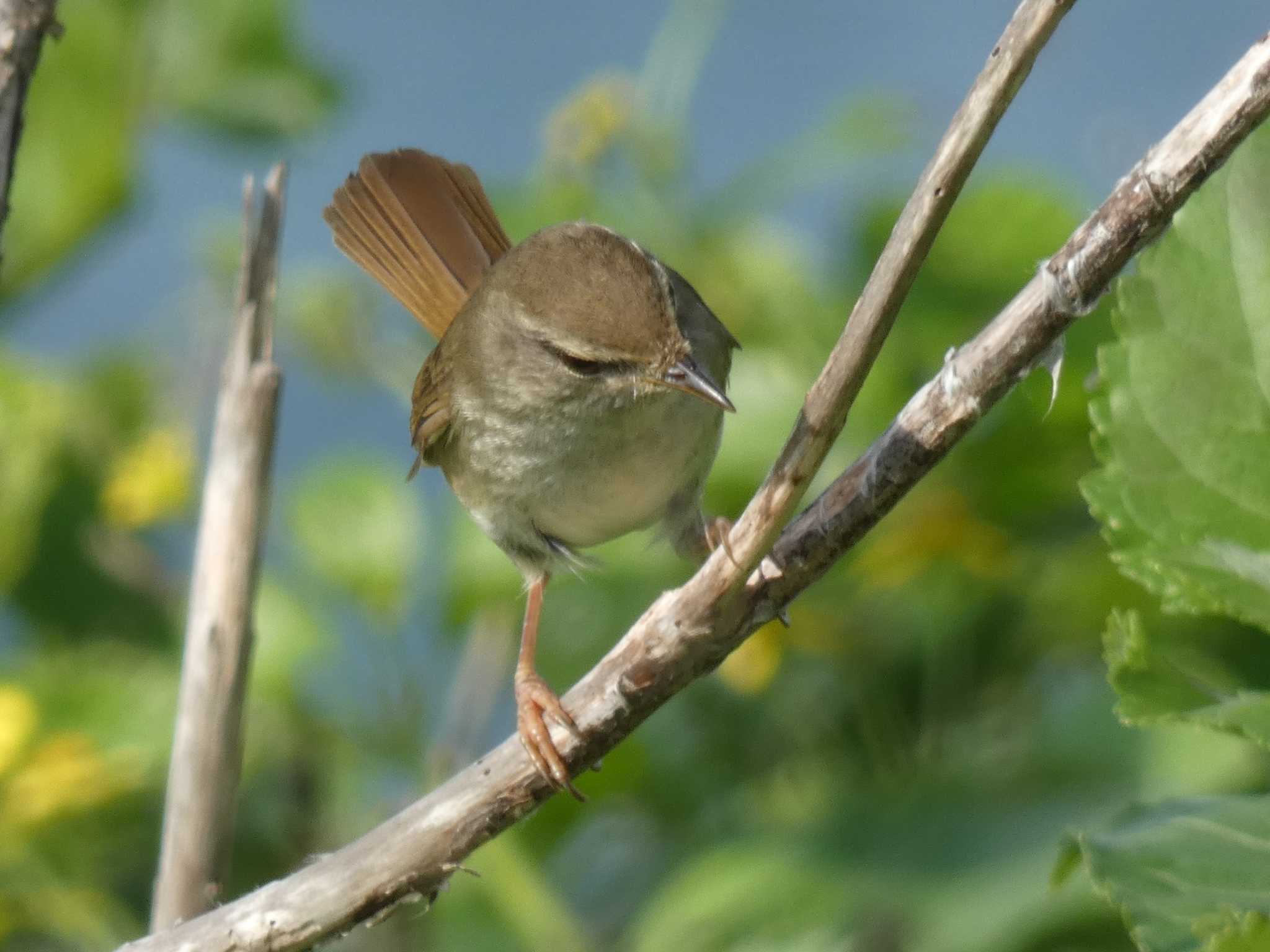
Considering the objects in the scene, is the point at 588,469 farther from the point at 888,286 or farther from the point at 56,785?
the point at 888,286

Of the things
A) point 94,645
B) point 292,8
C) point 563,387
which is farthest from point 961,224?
point 292,8

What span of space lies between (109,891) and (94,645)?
49 cm

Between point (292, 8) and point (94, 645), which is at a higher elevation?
point (292, 8)

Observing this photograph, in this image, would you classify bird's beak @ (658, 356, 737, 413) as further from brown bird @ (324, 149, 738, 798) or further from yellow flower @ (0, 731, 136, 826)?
yellow flower @ (0, 731, 136, 826)

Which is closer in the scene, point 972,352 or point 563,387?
point 972,352

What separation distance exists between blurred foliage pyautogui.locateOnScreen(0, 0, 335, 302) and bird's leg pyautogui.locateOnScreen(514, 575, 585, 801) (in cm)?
135

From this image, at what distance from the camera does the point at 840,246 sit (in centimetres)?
245

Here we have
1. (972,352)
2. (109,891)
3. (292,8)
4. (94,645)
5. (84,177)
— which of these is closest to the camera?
(972,352)

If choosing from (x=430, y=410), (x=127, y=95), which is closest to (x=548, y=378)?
(x=430, y=410)

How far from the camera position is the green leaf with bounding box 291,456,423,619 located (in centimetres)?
252

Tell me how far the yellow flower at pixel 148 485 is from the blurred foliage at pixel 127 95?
1.46 feet

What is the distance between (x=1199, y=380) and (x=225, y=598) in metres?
0.96

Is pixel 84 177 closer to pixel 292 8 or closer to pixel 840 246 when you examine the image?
pixel 292 8

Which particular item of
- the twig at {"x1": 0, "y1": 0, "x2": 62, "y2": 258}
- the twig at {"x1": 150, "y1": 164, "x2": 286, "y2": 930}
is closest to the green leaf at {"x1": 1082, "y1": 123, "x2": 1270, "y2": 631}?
the twig at {"x1": 150, "y1": 164, "x2": 286, "y2": 930}
